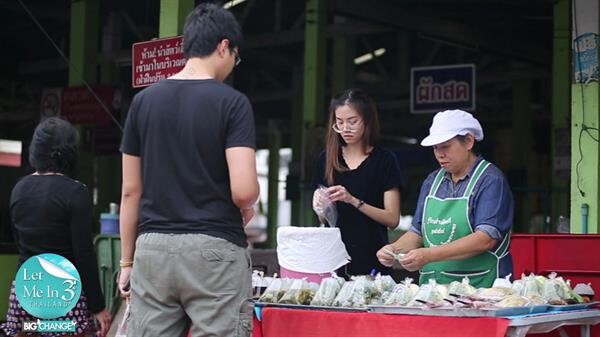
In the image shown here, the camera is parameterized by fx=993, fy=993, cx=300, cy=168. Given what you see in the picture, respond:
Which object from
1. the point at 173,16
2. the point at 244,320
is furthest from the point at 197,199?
the point at 173,16

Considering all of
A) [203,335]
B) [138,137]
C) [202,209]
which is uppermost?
[138,137]

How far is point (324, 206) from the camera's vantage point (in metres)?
4.87

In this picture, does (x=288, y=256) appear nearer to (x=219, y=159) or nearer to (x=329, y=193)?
(x=329, y=193)

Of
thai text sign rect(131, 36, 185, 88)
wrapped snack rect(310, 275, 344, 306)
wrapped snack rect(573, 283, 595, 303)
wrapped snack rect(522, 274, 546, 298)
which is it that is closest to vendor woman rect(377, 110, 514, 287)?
wrapped snack rect(522, 274, 546, 298)

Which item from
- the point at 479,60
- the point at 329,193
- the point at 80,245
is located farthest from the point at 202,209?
the point at 479,60

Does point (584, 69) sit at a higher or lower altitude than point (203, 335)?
higher

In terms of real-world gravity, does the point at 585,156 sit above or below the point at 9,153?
below

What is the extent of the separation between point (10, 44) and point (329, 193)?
1580 centimetres

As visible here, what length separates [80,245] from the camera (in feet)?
14.1

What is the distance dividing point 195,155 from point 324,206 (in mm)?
1563

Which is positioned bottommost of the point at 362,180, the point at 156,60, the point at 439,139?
the point at 362,180

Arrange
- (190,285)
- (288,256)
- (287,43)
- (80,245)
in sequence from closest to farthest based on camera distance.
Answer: (190,285), (80,245), (288,256), (287,43)

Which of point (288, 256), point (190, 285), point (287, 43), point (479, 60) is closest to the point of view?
point (190, 285)

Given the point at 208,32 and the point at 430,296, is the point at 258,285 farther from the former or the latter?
the point at 208,32
